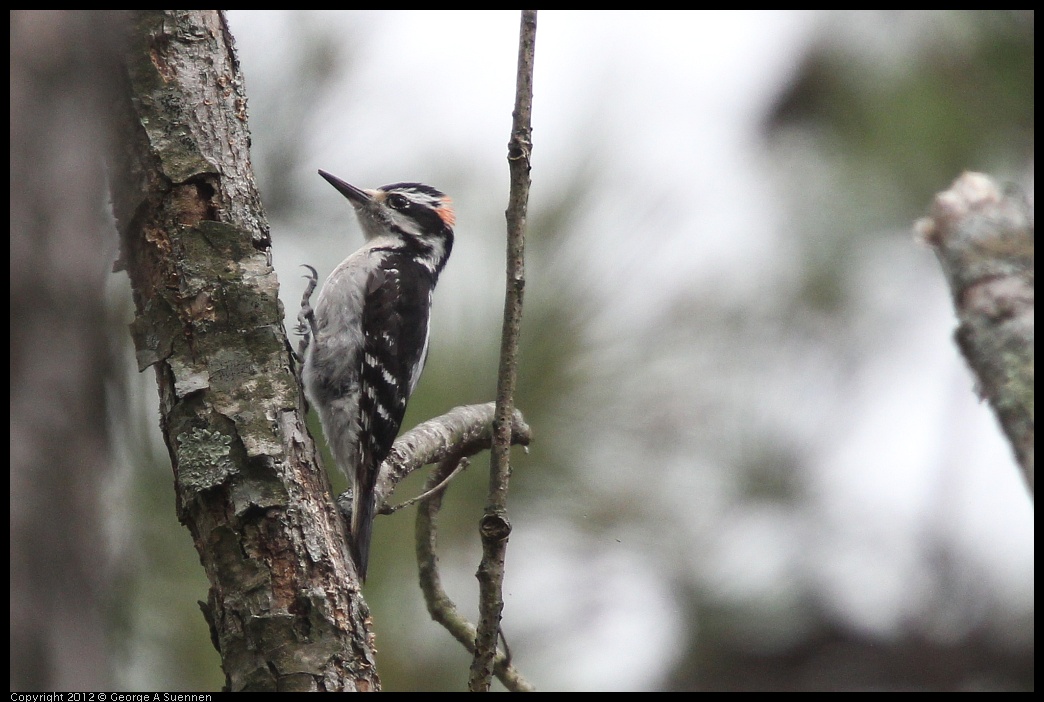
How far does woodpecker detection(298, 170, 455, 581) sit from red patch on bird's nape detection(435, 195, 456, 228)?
0.37 meters

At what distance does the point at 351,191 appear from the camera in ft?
15.2

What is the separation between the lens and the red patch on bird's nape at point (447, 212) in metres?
5.07

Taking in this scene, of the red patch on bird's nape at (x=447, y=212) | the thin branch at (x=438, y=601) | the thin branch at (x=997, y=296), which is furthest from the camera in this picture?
the red patch on bird's nape at (x=447, y=212)

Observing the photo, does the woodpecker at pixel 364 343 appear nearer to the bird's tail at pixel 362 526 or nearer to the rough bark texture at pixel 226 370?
the bird's tail at pixel 362 526

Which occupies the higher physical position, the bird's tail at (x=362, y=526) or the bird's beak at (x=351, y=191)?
the bird's beak at (x=351, y=191)

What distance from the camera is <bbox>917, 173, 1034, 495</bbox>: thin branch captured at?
5.63ft

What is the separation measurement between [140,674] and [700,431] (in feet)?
10.7

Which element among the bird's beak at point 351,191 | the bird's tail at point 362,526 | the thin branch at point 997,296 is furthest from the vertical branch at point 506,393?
the bird's beak at point 351,191

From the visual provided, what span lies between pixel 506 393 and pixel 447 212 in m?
3.05

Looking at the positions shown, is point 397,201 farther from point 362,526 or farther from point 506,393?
point 506,393

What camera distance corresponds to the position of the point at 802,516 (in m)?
5.36

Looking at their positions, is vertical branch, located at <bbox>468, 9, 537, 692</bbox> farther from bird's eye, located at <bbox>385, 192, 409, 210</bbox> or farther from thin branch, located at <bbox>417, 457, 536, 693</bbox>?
bird's eye, located at <bbox>385, 192, 409, 210</bbox>

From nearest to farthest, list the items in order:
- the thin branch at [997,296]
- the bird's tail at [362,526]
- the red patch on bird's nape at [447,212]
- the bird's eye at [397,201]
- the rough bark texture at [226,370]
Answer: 1. the thin branch at [997,296]
2. the rough bark texture at [226,370]
3. the bird's tail at [362,526]
4. the bird's eye at [397,201]
5. the red patch on bird's nape at [447,212]

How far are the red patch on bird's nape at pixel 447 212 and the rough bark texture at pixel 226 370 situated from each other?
96.3 inches
